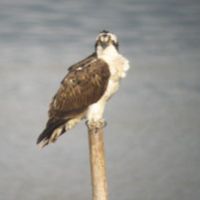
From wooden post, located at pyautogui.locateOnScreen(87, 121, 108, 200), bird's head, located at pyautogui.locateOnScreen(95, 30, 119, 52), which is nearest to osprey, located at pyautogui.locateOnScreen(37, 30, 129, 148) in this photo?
bird's head, located at pyautogui.locateOnScreen(95, 30, 119, 52)

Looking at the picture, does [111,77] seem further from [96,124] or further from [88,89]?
[96,124]

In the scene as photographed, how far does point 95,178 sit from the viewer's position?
370 inches

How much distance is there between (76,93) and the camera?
1019cm

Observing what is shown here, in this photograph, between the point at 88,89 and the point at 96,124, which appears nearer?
the point at 96,124

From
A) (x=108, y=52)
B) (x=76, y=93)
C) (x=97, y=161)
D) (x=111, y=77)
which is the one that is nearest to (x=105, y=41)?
(x=108, y=52)

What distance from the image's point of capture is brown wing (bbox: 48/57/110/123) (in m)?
10.1

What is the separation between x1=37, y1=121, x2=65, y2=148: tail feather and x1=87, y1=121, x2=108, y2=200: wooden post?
671mm

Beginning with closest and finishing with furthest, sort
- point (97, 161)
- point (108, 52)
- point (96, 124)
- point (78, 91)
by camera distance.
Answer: point (97, 161), point (96, 124), point (108, 52), point (78, 91)

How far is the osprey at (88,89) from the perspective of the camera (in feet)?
32.5

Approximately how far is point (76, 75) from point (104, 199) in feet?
6.96

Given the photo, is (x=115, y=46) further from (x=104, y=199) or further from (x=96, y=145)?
(x=104, y=199)

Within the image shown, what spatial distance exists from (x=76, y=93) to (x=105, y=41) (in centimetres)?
102

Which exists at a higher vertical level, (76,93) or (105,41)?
(105,41)

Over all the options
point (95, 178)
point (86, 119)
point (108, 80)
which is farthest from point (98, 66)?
point (95, 178)
